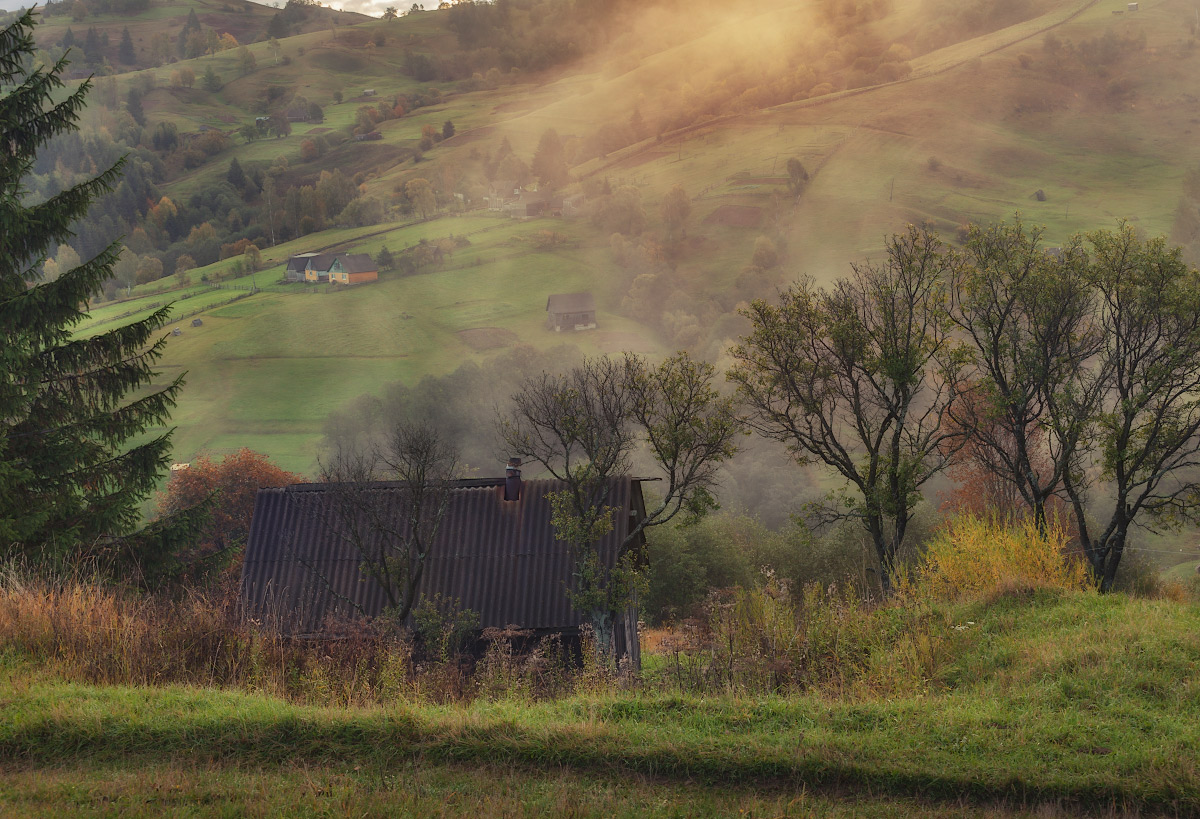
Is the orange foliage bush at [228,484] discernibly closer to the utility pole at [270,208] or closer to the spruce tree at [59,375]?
the spruce tree at [59,375]

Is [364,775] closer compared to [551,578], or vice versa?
[364,775]

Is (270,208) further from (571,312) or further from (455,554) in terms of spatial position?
(455,554)

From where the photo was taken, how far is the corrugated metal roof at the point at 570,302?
12181 cm

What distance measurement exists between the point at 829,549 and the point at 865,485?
72.3ft

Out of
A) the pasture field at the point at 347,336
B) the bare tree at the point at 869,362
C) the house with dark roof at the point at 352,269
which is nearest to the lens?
the bare tree at the point at 869,362

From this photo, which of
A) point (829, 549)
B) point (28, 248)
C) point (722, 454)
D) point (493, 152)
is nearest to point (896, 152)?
point (493, 152)

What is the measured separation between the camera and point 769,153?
166m

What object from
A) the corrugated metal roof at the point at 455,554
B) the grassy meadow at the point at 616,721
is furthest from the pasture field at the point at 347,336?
the grassy meadow at the point at 616,721

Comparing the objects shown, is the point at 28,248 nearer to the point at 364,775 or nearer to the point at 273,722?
the point at 273,722

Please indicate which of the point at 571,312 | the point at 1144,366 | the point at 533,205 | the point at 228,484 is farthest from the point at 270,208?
the point at 1144,366

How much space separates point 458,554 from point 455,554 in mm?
82

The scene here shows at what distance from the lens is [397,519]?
22.0m

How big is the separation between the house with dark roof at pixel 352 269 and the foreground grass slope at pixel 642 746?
134m

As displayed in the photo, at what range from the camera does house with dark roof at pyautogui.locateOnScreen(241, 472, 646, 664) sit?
21.3 m
